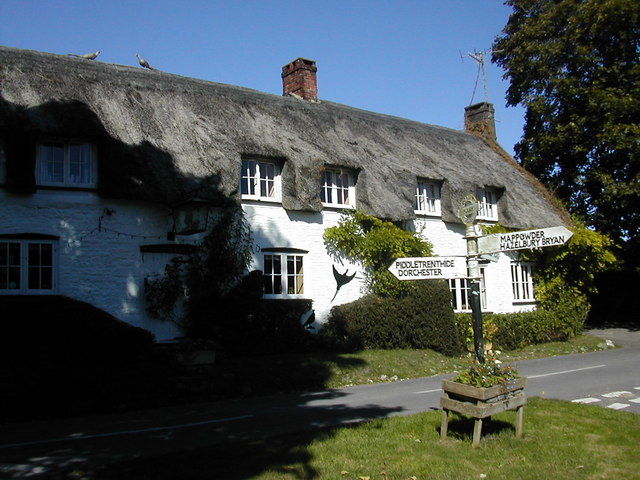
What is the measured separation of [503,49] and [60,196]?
20857 millimetres

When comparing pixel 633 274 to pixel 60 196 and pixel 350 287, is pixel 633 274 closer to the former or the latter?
pixel 350 287

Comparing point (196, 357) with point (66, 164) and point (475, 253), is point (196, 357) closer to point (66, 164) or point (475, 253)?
point (66, 164)

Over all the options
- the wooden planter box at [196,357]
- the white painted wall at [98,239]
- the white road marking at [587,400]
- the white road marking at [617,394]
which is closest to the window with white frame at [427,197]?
the white painted wall at [98,239]

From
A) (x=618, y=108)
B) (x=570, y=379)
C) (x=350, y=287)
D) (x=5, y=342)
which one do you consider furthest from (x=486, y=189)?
(x=5, y=342)

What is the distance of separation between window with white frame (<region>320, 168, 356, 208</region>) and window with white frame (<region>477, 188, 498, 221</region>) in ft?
19.6

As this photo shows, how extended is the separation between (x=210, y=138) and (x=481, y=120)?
15750 mm

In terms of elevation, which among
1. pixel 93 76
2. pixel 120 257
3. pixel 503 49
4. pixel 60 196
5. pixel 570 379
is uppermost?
pixel 503 49

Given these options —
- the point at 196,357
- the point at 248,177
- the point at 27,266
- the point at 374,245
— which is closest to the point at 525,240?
the point at 196,357

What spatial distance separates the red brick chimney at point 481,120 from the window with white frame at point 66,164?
17.9 m

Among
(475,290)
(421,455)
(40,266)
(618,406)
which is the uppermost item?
(40,266)

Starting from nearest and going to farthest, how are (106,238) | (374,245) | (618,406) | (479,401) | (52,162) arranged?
(479,401)
(618,406)
(52,162)
(106,238)
(374,245)

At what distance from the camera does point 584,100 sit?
24.2m

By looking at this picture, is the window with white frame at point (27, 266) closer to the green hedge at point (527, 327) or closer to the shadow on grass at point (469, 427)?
the shadow on grass at point (469, 427)

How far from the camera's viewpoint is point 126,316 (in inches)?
553
